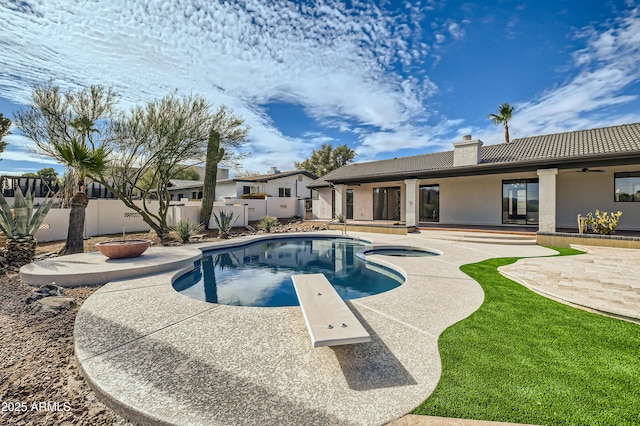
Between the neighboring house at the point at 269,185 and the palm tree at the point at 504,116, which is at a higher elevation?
the palm tree at the point at 504,116

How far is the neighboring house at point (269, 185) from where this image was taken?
90.1 feet

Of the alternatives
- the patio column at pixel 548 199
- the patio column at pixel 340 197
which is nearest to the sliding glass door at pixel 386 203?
the patio column at pixel 340 197

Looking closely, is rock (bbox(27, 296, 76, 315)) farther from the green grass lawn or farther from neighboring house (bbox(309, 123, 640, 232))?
neighboring house (bbox(309, 123, 640, 232))

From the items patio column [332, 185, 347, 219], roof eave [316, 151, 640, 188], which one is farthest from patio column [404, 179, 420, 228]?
patio column [332, 185, 347, 219]

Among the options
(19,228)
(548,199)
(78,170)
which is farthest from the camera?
(548,199)

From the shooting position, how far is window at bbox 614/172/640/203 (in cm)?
1241

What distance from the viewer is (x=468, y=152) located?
48.3 ft

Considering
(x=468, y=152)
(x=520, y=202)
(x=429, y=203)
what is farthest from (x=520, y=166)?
(x=429, y=203)

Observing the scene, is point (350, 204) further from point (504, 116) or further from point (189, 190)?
point (189, 190)

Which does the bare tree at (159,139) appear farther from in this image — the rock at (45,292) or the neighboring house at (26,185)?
the neighboring house at (26,185)

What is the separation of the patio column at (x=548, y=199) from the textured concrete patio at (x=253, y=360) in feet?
30.1

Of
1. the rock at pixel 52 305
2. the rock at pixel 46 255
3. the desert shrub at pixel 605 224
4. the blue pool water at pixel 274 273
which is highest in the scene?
the desert shrub at pixel 605 224

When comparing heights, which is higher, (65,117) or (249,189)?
(65,117)

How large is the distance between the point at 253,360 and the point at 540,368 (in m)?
3.32
